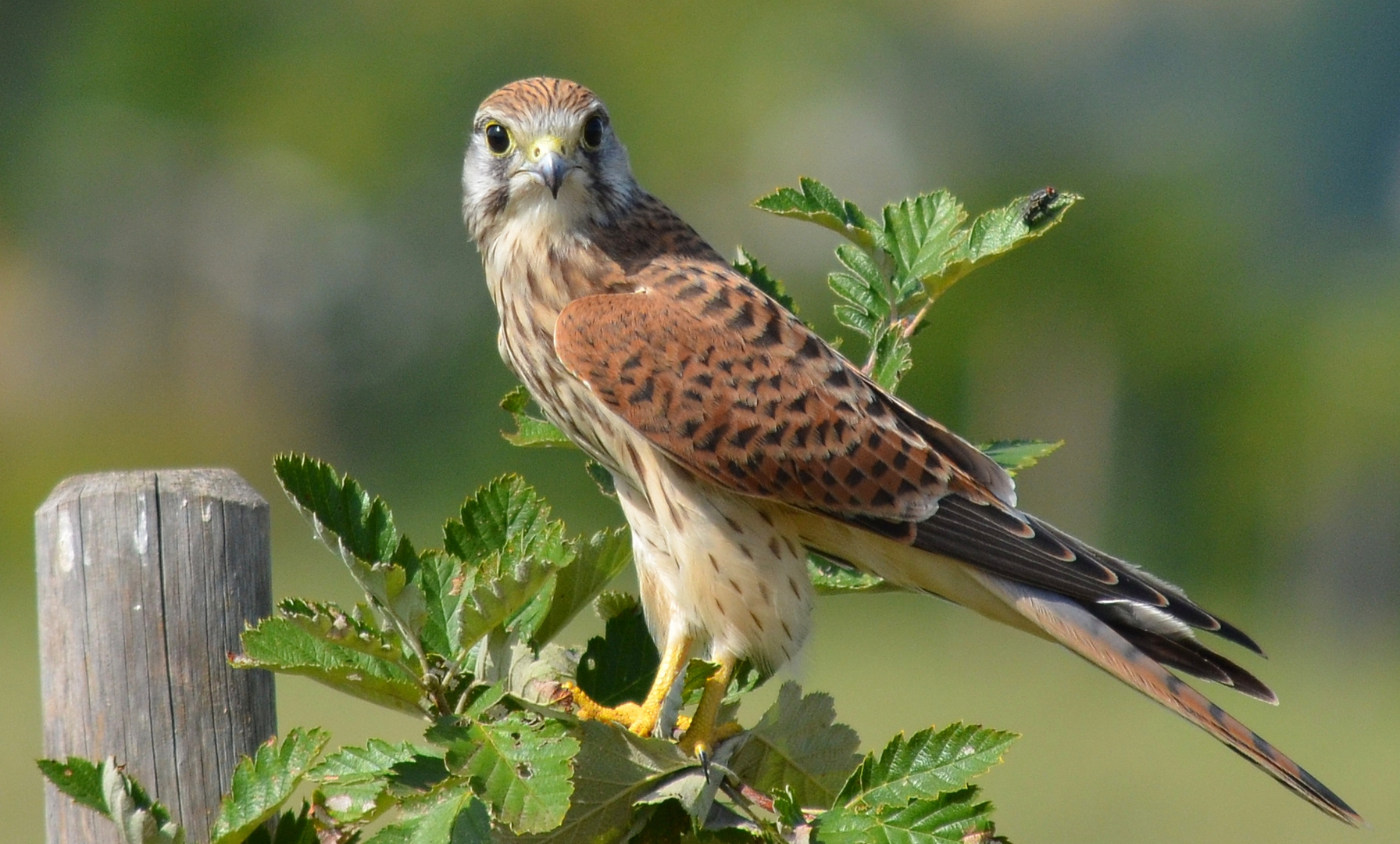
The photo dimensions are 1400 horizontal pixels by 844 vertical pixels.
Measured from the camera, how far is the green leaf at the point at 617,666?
2107 millimetres

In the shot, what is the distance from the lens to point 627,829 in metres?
1.83

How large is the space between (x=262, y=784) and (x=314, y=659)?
0.48 ft

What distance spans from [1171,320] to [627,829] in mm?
18339

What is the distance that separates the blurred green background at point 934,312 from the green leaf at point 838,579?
23.8 ft

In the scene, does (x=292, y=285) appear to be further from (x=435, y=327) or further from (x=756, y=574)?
(x=756, y=574)

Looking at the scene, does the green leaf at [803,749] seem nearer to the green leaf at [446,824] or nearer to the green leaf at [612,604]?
the green leaf at [612,604]

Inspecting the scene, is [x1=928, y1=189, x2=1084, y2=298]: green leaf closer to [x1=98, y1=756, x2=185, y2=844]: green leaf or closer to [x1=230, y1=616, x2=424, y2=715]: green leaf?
[x1=230, y1=616, x2=424, y2=715]: green leaf

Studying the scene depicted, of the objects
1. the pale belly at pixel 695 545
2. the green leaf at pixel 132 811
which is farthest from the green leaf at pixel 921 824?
the pale belly at pixel 695 545

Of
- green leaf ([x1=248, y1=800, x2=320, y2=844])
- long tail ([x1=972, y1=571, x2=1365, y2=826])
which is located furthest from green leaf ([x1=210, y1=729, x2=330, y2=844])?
long tail ([x1=972, y1=571, x2=1365, y2=826])

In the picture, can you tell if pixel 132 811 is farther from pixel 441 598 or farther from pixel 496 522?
pixel 496 522

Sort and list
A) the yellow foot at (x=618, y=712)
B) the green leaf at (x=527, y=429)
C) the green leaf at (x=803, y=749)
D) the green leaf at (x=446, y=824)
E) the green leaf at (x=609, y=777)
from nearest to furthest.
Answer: the green leaf at (x=446, y=824)
the green leaf at (x=609, y=777)
the green leaf at (x=803, y=749)
the yellow foot at (x=618, y=712)
the green leaf at (x=527, y=429)

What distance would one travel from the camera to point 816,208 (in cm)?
225

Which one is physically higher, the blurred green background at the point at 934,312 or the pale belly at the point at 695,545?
the blurred green background at the point at 934,312

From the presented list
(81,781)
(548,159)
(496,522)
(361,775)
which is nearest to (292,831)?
(361,775)
